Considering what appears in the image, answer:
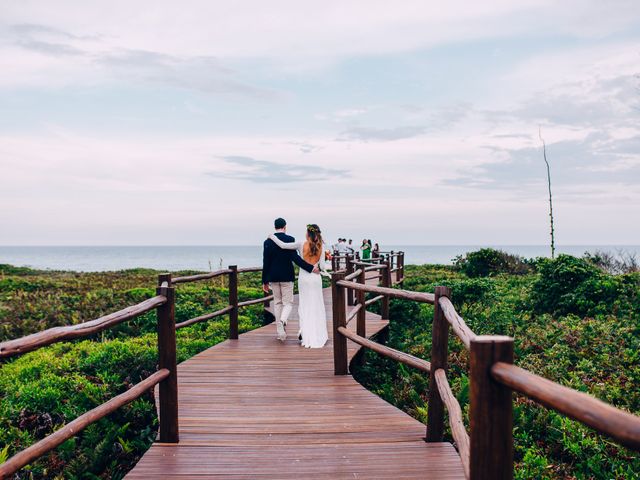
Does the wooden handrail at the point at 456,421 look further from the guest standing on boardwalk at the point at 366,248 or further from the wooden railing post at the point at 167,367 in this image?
the guest standing on boardwalk at the point at 366,248

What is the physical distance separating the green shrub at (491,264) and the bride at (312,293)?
14885mm

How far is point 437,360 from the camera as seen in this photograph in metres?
4.16

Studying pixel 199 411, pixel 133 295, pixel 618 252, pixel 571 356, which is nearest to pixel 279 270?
pixel 199 411

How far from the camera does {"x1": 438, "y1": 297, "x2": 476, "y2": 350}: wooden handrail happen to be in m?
2.97

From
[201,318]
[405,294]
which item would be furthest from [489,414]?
[201,318]

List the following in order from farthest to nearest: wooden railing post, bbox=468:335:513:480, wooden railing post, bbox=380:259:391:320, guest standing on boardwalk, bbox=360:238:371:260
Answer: guest standing on boardwalk, bbox=360:238:371:260 → wooden railing post, bbox=380:259:391:320 → wooden railing post, bbox=468:335:513:480

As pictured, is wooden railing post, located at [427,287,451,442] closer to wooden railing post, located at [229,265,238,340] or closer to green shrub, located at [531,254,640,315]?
wooden railing post, located at [229,265,238,340]

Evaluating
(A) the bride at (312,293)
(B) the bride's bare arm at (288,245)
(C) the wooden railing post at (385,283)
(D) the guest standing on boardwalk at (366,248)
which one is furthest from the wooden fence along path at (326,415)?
(D) the guest standing on boardwalk at (366,248)

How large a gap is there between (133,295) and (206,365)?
8.42m

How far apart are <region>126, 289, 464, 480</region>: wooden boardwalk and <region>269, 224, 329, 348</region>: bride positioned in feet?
4.36

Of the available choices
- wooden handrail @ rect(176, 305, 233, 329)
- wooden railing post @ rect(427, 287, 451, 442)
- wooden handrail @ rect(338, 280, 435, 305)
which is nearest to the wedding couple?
wooden handrail @ rect(176, 305, 233, 329)

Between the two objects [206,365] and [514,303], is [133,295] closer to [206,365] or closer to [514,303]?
[206,365]

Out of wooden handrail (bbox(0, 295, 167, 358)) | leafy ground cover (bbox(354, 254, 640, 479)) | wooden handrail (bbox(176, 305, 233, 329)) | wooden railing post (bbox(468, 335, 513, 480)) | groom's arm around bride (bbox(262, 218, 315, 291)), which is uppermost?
groom's arm around bride (bbox(262, 218, 315, 291))

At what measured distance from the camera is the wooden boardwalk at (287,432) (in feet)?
12.4
